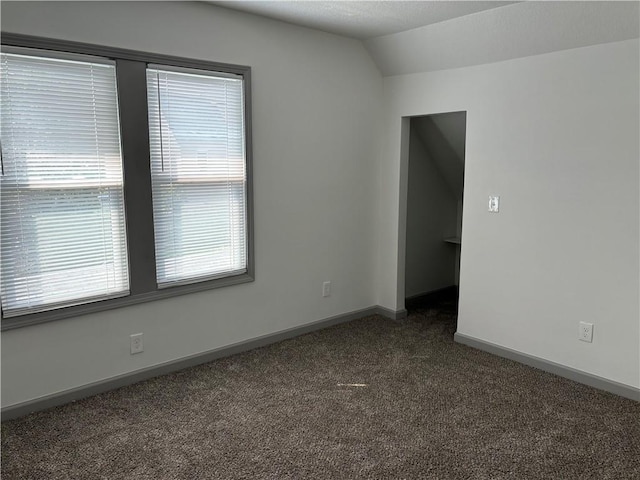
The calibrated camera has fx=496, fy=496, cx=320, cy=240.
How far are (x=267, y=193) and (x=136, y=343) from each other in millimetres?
1351

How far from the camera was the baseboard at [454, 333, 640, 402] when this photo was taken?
3002mm

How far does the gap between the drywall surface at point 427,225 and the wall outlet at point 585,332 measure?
6.35ft

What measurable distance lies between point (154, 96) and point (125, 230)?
834 mm

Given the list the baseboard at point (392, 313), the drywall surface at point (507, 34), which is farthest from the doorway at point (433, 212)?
the drywall surface at point (507, 34)

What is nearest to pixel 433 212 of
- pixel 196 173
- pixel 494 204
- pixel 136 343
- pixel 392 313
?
pixel 392 313

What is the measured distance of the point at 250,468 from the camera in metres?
2.31

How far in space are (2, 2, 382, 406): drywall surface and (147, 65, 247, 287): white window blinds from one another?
0.13m

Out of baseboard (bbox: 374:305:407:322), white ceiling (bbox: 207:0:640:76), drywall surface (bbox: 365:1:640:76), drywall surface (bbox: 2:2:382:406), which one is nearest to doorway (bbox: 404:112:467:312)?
baseboard (bbox: 374:305:407:322)

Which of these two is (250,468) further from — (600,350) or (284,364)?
(600,350)

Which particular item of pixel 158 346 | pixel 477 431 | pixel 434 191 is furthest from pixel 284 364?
pixel 434 191

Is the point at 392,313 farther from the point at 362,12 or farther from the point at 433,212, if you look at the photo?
the point at 362,12

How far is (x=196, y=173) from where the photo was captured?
A: 3279 mm

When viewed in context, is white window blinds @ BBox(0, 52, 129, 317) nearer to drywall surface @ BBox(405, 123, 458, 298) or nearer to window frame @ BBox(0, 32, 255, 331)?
window frame @ BBox(0, 32, 255, 331)

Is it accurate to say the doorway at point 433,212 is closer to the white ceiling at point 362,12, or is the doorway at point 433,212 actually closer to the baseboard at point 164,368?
the baseboard at point 164,368
